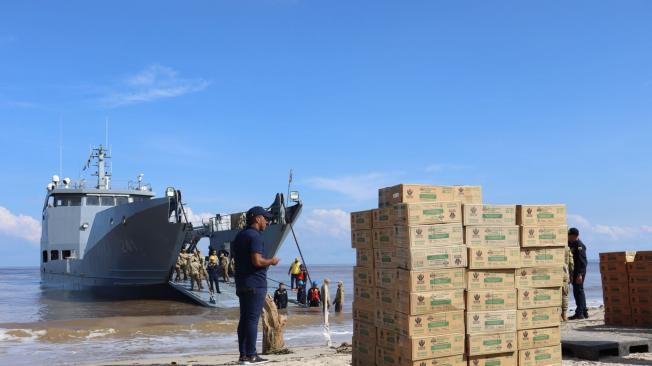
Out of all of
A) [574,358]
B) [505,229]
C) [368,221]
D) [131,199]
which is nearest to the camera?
[505,229]

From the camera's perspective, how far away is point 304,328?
13.0 meters

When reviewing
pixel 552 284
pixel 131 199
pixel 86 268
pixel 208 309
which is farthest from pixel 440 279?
pixel 131 199

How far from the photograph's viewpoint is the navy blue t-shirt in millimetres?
5848

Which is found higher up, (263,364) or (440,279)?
(440,279)

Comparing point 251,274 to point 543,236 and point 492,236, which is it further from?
point 543,236

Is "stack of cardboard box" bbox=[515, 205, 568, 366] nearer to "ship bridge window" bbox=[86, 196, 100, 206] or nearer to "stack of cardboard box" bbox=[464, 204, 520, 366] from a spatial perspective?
"stack of cardboard box" bbox=[464, 204, 520, 366]

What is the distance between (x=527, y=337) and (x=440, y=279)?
108 cm

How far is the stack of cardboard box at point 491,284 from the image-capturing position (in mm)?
5145

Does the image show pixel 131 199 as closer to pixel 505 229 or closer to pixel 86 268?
pixel 86 268

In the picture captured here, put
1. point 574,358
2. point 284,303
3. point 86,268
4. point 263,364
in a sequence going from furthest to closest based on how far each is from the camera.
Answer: point 86,268 → point 284,303 → point 574,358 → point 263,364

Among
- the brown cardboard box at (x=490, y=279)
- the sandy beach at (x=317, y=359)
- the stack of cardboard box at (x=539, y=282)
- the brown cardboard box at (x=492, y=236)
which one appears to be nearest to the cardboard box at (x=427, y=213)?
the brown cardboard box at (x=492, y=236)

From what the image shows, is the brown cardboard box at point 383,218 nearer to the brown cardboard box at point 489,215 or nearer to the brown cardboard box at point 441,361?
the brown cardboard box at point 489,215

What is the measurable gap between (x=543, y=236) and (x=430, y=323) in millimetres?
1396

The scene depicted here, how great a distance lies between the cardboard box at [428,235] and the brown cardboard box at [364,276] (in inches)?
25.3
